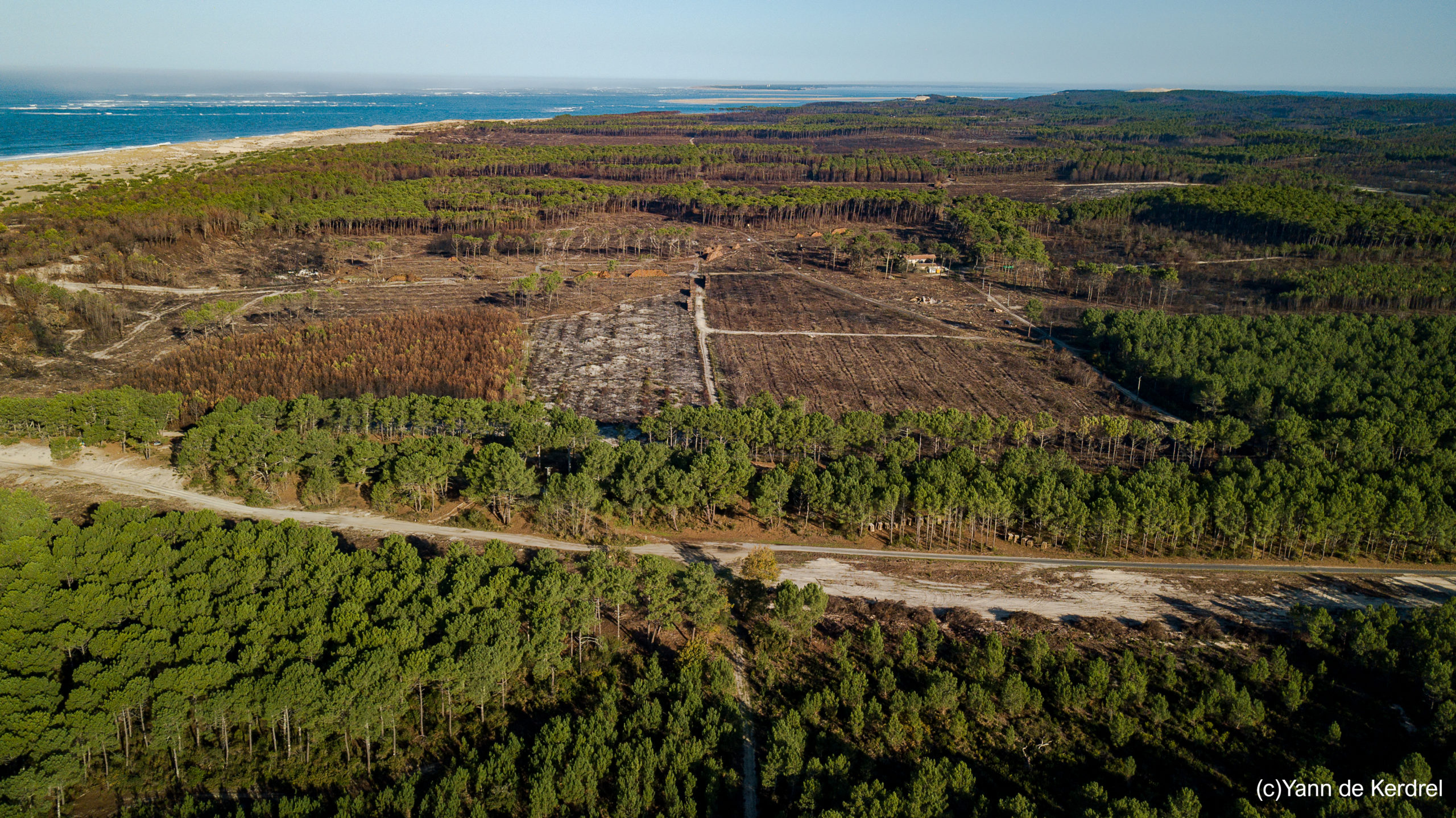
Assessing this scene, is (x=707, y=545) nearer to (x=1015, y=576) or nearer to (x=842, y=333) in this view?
(x=1015, y=576)

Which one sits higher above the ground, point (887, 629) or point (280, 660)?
point (280, 660)

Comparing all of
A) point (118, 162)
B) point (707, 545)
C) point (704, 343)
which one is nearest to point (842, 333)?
point (704, 343)

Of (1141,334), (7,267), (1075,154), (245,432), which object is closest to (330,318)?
(7,267)

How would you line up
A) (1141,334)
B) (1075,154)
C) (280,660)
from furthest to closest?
(1075,154) < (1141,334) < (280,660)

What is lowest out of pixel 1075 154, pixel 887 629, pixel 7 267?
pixel 887 629

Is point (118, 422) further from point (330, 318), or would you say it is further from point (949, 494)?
point (949, 494)

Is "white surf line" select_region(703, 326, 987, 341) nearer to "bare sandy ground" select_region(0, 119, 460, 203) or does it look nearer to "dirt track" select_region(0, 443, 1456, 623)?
"dirt track" select_region(0, 443, 1456, 623)
